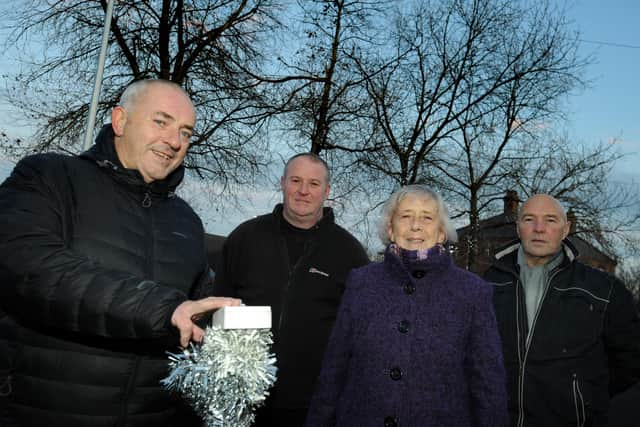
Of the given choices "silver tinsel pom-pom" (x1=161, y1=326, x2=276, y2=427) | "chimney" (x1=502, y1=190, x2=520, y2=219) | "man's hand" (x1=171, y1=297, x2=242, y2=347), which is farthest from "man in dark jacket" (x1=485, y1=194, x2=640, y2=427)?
"chimney" (x1=502, y1=190, x2=520, y2=219)

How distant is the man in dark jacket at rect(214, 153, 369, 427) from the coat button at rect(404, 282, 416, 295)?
3.79ft

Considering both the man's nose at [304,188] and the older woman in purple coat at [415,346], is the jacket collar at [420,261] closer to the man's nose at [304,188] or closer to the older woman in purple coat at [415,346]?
the older woman in purple coat at [415,346]

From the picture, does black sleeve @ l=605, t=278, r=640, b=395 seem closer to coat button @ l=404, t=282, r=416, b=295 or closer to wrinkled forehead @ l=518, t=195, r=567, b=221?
wrinkled forehead @ l=518, t=195, r=567, b=221

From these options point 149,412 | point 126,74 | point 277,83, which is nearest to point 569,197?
point 277,83

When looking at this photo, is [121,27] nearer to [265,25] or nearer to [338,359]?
[265,25]

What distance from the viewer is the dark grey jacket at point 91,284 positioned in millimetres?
1585

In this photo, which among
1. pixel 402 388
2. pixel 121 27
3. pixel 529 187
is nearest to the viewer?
pixel 402 388

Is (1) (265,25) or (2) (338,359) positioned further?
(1) (265,25)

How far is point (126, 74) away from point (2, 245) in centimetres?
983

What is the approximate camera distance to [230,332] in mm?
1471

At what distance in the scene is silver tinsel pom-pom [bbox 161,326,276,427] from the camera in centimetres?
144

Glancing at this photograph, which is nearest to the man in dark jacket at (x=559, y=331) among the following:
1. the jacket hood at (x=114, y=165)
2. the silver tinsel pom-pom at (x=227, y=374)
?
the jacket hood at (x=114, y=165)

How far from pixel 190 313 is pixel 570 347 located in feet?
9.93

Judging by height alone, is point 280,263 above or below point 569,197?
below
